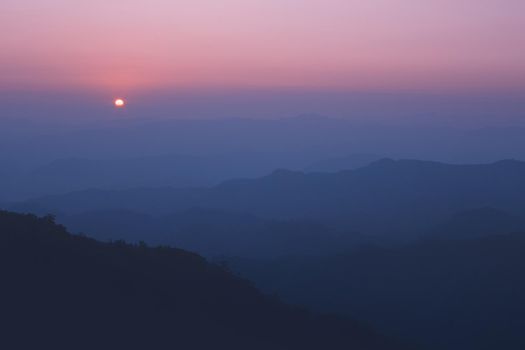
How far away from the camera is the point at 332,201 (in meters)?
176

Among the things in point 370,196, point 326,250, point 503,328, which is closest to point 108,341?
point 503,328

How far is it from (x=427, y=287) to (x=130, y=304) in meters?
47.5

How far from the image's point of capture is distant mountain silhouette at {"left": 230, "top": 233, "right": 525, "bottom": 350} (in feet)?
189

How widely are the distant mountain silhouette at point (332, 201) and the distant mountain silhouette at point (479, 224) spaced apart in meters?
15.0

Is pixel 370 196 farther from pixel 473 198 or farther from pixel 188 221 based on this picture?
pixel 188 221

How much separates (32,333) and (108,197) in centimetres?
16257

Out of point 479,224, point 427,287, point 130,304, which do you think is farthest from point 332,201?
point 130,304

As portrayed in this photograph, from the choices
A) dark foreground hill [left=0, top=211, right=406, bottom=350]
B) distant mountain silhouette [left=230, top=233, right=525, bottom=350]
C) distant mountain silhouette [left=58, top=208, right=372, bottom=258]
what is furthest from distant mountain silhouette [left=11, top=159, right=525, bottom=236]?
dark foreground hill [left=0, top=211, right=406, bottom=350]

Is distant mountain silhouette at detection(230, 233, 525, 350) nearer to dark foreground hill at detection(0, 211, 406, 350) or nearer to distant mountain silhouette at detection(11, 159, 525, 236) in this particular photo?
dark foreground hill at detection(0, 211, 406, 350)

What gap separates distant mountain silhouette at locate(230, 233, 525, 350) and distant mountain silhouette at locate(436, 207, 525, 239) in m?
22.3

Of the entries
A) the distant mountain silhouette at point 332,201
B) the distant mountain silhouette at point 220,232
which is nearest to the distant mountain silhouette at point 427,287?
the distant mountain silhouette at point 220,232

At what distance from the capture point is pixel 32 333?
74.5 ft

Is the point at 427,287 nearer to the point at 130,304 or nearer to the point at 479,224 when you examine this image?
the point at 479,224

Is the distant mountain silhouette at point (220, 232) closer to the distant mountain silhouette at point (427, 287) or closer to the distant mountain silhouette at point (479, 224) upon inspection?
the distant mountain silhouette at point (479, 224)
